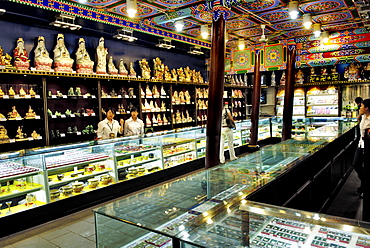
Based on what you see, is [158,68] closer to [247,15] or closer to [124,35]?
[124,35]

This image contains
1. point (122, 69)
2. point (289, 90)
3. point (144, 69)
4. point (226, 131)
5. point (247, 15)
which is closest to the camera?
point (247, 15)

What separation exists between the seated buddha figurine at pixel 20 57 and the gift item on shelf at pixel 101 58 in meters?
1.71

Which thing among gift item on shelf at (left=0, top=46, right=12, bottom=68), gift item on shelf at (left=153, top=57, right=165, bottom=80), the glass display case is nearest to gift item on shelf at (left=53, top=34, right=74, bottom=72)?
gift item on shelf at (left=0, top=46, right=12, bottom=68)

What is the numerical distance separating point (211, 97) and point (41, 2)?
390 centimetres

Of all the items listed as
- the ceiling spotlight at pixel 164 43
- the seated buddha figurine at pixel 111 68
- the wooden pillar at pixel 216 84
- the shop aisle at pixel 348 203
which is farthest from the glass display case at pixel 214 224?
the ceiling spotlight at pixel 164 43

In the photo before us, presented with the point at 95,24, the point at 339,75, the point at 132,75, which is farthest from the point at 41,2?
the point at 339,75

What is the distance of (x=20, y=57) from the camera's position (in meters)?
5.76

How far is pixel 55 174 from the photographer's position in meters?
4.47

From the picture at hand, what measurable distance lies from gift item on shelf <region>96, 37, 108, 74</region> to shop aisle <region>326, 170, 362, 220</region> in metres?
6.03

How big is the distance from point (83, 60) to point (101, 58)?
586 mm

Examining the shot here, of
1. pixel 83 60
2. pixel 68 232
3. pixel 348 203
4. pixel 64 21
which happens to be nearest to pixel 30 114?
pixel 83 60

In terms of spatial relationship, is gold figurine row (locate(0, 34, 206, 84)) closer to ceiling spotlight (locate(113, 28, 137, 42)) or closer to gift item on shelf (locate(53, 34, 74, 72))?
gift item on shelf (locate(53, 34, 74, 72))

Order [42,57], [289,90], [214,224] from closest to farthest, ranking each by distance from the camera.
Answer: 1. [214,224]
2. [42,57]
3. [289,90]

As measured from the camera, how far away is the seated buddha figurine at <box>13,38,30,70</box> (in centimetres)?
570
